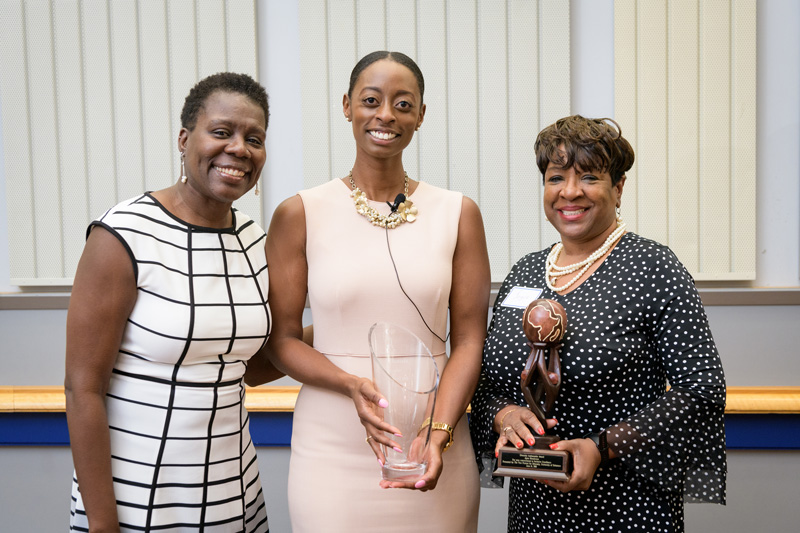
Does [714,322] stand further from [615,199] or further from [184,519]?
[184,519]

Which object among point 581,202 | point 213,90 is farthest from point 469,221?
point 213,90

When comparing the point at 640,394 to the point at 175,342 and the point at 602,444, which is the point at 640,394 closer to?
the point at 602,444

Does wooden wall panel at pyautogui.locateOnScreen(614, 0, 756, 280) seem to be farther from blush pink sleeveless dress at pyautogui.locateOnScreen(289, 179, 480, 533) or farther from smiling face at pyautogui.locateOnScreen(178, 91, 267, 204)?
smiling face at pyautogui.locateOnScreen(178, 91, 267, 204)

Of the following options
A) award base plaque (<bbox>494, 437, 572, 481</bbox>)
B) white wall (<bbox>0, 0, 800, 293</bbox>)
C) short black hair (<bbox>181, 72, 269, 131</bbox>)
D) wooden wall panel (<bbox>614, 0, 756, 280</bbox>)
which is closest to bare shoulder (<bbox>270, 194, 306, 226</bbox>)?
short black hair (<bbox>181, 72, 269, 131</bbox>)

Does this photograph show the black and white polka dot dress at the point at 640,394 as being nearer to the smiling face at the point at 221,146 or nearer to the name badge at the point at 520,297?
the name badge at the point at 520,297

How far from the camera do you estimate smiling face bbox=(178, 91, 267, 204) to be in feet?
5.21

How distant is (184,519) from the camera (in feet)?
5.11

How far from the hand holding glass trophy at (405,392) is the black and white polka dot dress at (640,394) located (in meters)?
0.38

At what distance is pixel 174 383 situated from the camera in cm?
154

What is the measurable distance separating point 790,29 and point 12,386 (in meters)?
3.98

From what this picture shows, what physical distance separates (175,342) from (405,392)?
0.57m

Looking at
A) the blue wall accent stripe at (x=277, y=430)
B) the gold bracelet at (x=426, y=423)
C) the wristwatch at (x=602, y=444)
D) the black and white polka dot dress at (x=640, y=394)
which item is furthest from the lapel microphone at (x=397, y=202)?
the blue wall accent stripe at (x=277, y=430)

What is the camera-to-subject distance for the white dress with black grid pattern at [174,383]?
151cm

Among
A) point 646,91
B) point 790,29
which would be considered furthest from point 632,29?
point 790,29
